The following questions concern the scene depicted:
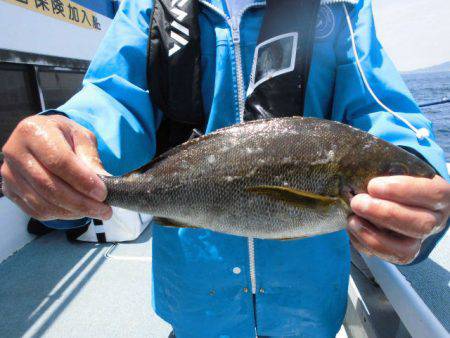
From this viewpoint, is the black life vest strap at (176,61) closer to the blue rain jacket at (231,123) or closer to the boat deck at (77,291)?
the blue rain jacket at (231,123)

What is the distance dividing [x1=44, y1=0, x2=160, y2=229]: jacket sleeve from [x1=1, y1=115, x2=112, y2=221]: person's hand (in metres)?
0.19

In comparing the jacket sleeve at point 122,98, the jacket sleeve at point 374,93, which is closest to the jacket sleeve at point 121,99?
the jacket sleeve at point 122,98

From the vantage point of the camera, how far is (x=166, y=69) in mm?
1494

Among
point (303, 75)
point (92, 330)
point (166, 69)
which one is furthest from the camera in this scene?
point (92, 330)

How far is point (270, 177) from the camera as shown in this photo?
1160 mm

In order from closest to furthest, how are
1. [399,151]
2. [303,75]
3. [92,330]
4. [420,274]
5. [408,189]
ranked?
[408,189] < [399,151] < [303,75] < [420,274] < [92,330]

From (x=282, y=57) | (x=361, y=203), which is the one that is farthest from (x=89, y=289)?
(x=361, y=203)

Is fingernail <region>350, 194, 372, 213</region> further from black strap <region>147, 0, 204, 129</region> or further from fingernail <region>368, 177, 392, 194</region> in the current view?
black strap <region>147, 0, 204, 129</region>

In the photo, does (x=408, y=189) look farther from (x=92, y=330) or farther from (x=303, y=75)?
(x=92, y=330)

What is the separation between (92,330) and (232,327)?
1.93 meters

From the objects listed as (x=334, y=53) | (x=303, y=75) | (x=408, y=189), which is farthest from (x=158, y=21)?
(x=408, y=189)

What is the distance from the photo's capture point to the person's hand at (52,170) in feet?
3.22

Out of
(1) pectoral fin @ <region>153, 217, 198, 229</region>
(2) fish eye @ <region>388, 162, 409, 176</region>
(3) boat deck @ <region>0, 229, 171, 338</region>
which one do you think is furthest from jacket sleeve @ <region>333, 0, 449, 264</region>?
(3) boat deck @ <region>0, 229, 171, 338</region>

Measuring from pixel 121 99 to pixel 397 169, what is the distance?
1099 mm
